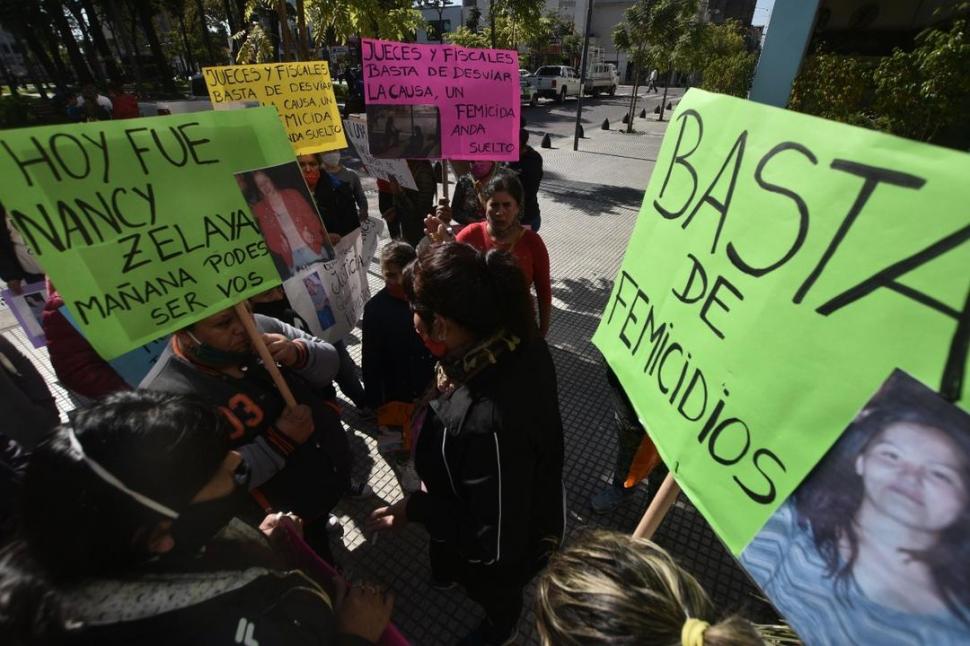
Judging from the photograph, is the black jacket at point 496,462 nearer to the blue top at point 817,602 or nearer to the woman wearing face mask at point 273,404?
the woman wearing face mask at point 273,404

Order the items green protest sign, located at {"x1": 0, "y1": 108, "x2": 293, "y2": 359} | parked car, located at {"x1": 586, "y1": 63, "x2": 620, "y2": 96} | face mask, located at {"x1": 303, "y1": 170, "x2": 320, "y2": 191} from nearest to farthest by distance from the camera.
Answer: green protest sign, located at {"x1": 0, "y1": 108, "x2": 293, "y2": 359} → face mask, located at {"x1": 303, "y1": 170, "x2": 320, "y2": 191} → parked car, located at {"x1": 586, "y1": 63, "x2": 620, "y2": 96}

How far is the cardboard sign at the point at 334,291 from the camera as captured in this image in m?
2.67

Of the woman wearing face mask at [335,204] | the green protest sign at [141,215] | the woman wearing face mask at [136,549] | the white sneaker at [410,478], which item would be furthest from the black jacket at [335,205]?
the woman wearing face mask at [136,549]

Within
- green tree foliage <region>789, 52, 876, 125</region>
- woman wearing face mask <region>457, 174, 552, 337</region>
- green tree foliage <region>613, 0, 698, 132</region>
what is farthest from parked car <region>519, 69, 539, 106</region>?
woman wearing face mask <region>457, 174, 552, 337</region>

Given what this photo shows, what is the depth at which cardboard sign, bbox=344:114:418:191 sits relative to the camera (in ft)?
12.9

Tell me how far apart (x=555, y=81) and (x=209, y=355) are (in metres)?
26.5

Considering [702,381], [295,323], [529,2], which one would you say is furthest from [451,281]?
[529,2]

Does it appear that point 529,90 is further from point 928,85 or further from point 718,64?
point 928,85

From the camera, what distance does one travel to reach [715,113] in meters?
1.05

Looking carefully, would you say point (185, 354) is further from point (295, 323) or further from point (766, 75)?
point (766, 75)

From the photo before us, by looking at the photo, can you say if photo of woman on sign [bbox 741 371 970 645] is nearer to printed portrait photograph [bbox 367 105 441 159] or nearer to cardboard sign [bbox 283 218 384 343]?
cardboard sign [bbox 283 218 384 343]

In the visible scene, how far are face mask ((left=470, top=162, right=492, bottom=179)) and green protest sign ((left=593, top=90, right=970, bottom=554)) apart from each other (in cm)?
294

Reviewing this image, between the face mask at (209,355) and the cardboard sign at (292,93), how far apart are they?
1.86 meters

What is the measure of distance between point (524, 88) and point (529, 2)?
1164 centimetres
